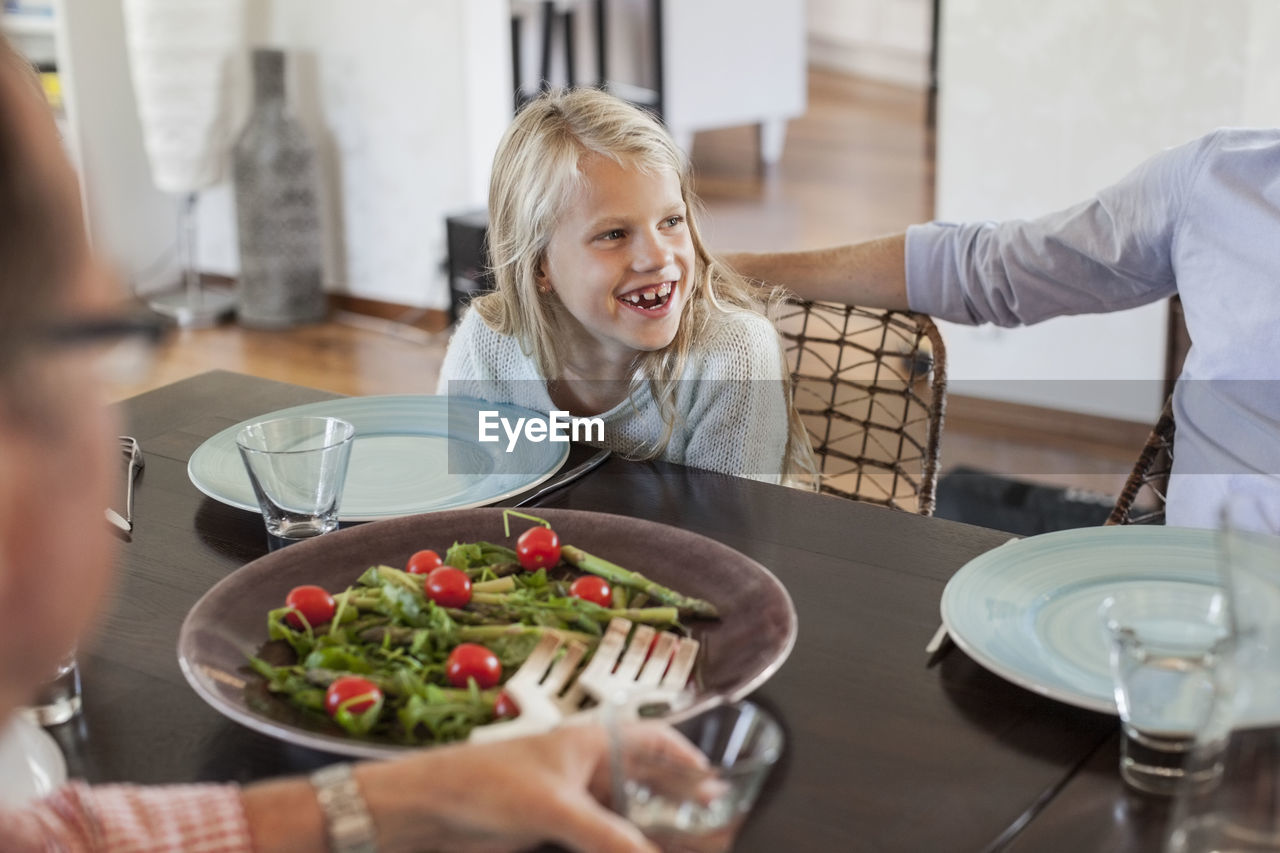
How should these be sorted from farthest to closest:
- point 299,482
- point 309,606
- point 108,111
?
point 108,111
point 299,482
point 309,606

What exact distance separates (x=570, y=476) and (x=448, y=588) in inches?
14.3

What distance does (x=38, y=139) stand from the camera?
1.61 ft

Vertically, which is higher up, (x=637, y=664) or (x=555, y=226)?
(x=555, y=226)

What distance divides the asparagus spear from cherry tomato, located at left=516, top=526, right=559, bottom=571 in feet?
0.05

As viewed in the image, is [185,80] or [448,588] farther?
[185,80]

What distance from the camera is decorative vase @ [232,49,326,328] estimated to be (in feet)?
14.6

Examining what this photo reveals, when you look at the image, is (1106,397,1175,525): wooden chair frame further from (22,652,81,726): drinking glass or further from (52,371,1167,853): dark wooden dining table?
(22,652,81,726): drinking glass

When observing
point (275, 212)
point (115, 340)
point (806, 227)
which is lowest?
point (806, 227)

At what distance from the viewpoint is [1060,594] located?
3.37ft

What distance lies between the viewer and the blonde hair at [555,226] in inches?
65.9

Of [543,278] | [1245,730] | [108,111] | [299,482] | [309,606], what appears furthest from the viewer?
[108,111]

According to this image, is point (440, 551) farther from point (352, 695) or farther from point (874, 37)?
point (874, 37)

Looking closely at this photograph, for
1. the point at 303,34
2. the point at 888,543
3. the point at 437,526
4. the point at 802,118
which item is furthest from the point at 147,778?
the point at 802,118

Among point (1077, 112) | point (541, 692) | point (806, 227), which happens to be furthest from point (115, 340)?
point (806, 227)
